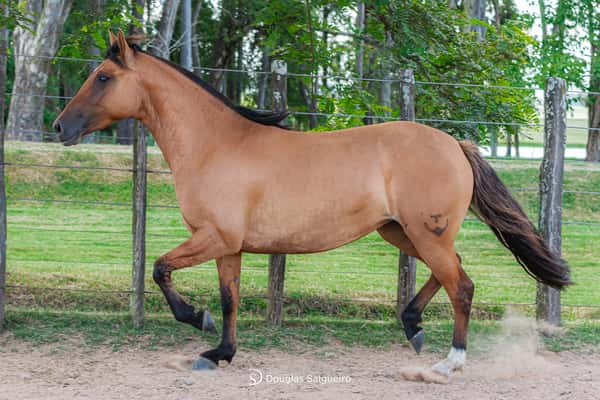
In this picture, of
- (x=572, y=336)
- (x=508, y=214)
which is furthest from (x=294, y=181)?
(x=572, y=336)

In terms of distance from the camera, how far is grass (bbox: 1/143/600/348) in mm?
6102

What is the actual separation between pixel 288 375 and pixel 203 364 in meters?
0.61

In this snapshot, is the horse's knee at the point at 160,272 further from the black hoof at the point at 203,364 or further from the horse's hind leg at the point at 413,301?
the horse's hind leg at the point at 413,301

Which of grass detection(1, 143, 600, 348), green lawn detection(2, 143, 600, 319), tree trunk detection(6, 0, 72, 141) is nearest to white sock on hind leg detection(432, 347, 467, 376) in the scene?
grass detection(1, 143, 600, 348)

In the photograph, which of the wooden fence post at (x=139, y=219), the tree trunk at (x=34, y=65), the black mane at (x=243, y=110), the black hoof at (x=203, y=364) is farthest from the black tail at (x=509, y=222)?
the tree trunk at (x=34, y=65)

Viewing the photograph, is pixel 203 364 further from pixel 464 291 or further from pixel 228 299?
pixel 464 291

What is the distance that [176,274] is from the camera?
830 centimetres

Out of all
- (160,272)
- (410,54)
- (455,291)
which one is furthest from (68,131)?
(410,54)

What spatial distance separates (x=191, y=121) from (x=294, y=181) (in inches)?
35.4

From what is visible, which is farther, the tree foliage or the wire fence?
the tree foliage

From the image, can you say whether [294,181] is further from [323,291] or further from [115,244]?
[115,244]

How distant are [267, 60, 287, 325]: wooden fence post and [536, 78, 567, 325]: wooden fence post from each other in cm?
232

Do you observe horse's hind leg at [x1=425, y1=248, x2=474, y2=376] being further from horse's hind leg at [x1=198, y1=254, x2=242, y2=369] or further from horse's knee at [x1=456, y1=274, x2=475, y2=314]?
horse's hind leg at [x1=198, y1=254, x2=242, y2=369]

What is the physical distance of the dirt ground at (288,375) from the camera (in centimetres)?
448
